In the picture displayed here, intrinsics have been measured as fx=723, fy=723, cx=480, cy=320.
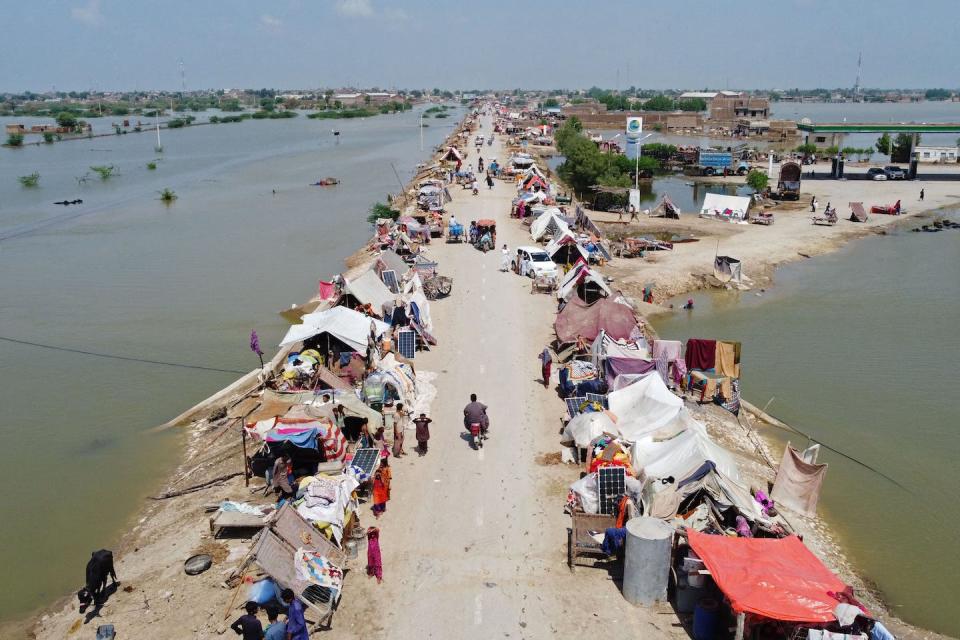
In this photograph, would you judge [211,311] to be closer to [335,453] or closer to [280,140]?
[335,453]

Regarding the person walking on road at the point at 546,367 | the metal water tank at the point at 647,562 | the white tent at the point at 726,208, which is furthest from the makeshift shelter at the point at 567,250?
the metal water tank at the point at 647,562

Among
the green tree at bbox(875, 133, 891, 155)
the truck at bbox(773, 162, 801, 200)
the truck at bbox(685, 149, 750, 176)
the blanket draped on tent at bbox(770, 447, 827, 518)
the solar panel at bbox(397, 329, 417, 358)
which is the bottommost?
the blanket draped on tent at bbox(770, 447, 827, 518)

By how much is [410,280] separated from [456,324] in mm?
2976

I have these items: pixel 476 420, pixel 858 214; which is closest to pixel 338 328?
pixel 476 420

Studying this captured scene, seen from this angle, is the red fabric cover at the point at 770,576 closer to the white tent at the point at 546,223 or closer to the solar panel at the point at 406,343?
the solar panel at the point at 406,343

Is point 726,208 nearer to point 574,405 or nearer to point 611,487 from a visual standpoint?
point 574,405

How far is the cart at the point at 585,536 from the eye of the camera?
34.5 ft

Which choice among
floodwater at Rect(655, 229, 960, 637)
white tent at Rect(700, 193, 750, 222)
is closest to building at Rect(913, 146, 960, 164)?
white tent at Rect(700, 193, 750, 222)

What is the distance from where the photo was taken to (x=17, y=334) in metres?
25.6

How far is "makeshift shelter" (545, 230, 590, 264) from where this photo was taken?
28.0m

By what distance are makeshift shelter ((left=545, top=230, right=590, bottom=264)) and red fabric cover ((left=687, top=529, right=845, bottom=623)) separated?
1885 cm

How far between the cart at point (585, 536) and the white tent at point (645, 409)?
2.84m

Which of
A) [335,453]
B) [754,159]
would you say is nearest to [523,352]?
[335,453]

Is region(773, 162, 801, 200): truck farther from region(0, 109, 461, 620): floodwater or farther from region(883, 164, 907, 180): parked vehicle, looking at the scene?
region(0, 109, 461, 620): floodwater
